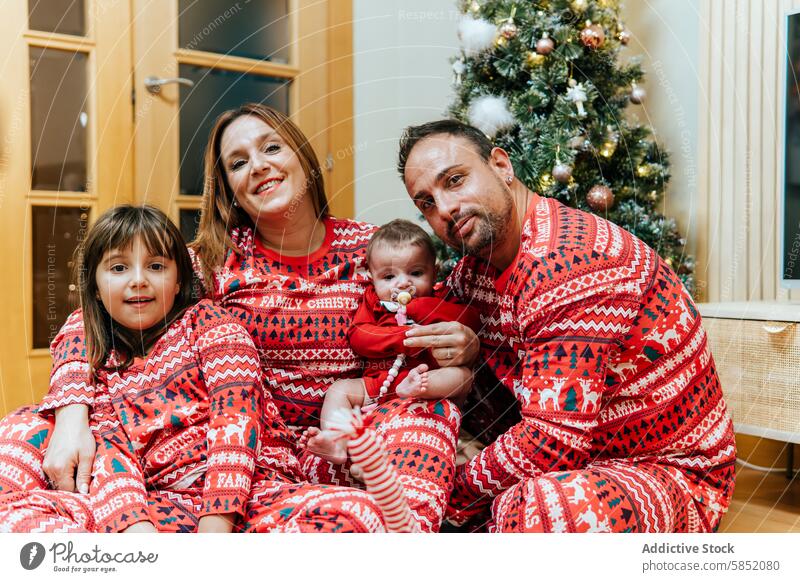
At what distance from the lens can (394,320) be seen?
1172 mm

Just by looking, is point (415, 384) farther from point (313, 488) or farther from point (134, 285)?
point (134, 285)

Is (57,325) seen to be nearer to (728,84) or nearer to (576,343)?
(576,343)

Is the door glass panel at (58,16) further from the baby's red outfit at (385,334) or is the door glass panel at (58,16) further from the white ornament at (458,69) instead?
the baby's red outfit at (385,334)

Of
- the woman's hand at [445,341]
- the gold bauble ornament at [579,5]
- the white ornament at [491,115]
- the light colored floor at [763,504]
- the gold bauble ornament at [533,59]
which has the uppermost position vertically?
the gold bauble ornament at [579,5]

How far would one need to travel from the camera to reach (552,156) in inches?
59.1

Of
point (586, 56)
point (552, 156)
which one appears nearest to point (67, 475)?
point (552, 156)

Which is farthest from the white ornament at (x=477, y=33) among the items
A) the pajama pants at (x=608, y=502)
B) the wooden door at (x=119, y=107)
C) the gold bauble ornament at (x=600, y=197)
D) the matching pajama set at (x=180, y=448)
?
the pajama pants at (x=608, y=502)

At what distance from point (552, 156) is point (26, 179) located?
1.22m

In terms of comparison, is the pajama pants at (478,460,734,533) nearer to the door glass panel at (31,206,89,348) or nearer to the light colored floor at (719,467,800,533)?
the light colored floor at (719,467,800,533)

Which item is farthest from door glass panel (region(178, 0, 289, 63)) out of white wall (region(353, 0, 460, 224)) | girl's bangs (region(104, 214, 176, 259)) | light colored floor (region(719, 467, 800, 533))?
light colored floor (region(719, 467, 800, 533))

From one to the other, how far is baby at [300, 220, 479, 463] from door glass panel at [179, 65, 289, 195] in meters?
0.68

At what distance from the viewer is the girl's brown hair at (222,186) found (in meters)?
1.23

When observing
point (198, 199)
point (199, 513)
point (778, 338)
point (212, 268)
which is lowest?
point (199, 513)

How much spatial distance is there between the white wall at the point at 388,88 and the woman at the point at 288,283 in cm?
20
